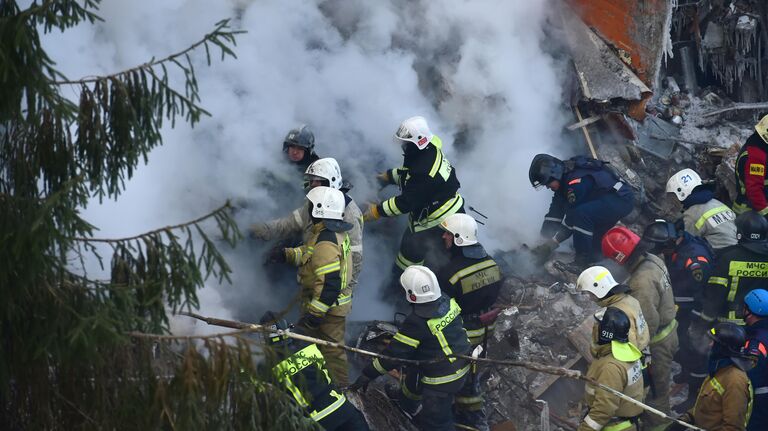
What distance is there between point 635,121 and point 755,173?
2.25 m

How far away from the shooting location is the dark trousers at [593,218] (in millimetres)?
9422

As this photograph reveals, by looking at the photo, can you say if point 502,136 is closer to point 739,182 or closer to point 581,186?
point 581,186

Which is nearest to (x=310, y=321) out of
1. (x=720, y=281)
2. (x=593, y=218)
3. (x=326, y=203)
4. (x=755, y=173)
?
(x=326, y=203)

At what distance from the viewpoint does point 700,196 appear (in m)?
8.97

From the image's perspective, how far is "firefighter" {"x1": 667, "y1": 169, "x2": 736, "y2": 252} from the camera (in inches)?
351

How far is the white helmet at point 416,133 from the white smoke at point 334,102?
1.13 metres

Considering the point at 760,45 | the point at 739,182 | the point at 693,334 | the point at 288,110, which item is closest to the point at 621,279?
the point at 693,334

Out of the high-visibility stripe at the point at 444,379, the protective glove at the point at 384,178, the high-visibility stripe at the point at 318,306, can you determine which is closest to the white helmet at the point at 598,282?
the high-visibility stripe at the point at 444,379

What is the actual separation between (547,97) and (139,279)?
7634 millimetres

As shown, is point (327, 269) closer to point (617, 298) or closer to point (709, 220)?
point (617, 298)

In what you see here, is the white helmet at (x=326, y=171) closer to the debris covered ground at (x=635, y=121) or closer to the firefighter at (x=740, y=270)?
the debris covered ground at (x=635, y=121)

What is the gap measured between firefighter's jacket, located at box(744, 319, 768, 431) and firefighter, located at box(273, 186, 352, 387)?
3070 millimetres

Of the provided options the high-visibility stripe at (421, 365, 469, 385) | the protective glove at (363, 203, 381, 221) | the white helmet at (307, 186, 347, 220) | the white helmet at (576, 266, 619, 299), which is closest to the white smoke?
the protective glove at (363, 203, 381, 221)

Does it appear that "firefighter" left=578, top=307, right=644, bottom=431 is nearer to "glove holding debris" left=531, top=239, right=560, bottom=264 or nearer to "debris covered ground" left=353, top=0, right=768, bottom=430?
"debris covered ground" left=353, top=0, right=768, bottom=430
